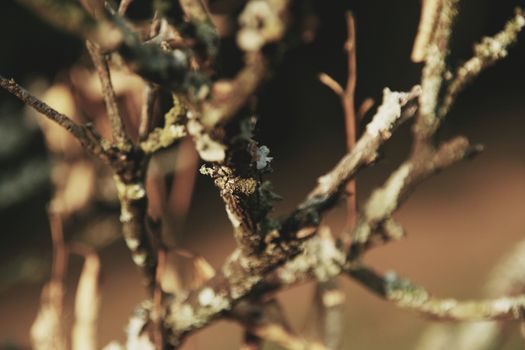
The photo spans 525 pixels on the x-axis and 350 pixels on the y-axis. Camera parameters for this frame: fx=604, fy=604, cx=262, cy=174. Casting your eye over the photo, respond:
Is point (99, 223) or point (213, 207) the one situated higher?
point (213, 207)

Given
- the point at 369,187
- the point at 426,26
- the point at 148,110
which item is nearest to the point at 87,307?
the point at 148,110

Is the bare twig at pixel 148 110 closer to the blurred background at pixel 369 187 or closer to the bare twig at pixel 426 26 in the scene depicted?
the bare twig at pixel 426 26

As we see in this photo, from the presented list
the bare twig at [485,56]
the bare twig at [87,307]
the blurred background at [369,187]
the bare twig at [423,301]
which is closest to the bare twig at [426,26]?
the bare twig at [485,56]

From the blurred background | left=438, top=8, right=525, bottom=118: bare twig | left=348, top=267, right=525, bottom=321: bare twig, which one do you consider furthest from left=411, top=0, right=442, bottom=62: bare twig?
the blurred background

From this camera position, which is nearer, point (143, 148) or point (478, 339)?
point (143, 148)

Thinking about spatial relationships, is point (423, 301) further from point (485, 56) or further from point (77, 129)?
point (77, 129)

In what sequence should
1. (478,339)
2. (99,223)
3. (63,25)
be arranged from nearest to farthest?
1. (63,25)
2. (478,339)
3. (99,223)

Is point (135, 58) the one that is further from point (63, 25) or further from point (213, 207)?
point (213, 207)

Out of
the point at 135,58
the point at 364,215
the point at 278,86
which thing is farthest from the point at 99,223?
the point at 278,86
